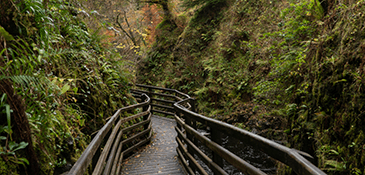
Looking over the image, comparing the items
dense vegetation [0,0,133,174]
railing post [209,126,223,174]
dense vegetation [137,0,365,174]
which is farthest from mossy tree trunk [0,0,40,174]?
dense vegetation [137,0,365,174]

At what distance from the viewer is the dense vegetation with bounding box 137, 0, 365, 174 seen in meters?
3.53

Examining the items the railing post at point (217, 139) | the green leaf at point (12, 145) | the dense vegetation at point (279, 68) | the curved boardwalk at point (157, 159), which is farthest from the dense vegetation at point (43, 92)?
the dense vegetation at point (279, 68)

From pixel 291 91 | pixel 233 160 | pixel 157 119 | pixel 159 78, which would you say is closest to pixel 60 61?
pixel 233 160

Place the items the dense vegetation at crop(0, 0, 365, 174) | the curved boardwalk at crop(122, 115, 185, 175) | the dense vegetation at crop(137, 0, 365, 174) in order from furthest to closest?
the curved boardwalk at crop(122, 115, 185, 175)
the dense vegetation at crop(137, 0, 365, 174)
the dense vegetation at crop(0, 0, 365, 174)

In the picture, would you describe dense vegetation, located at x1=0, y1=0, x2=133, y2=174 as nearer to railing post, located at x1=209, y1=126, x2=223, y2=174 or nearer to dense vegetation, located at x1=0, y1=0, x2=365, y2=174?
dense vegetation, located at x1=0, y1=0, x2=365, y2=174

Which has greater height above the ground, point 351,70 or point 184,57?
point 184,57

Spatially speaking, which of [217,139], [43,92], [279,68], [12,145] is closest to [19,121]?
[12,145]

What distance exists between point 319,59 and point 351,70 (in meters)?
0.87

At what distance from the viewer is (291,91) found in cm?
513

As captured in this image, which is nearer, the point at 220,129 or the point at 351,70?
the point at 220,129

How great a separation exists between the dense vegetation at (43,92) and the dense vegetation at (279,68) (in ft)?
12.9

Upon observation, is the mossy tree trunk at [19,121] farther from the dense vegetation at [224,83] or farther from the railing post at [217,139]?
the railing post at [217,139]

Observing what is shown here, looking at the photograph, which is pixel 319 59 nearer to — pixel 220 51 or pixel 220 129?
pixel 220 129

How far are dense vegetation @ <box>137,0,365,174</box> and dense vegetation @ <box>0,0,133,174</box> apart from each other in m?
3.94
